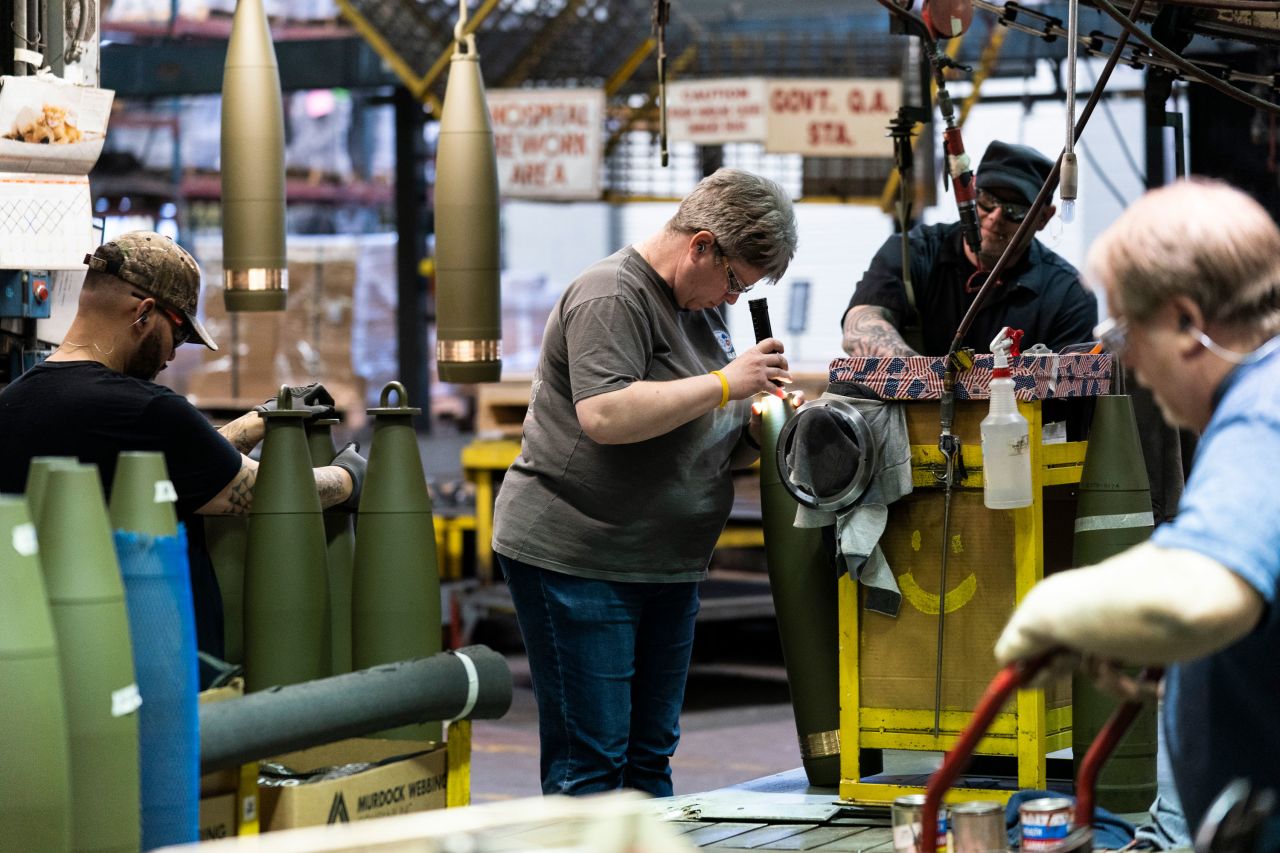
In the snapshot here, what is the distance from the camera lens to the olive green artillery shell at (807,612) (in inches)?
126

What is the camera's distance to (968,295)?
3.62 m

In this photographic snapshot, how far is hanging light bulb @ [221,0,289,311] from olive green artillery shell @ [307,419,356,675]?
0.66 metres

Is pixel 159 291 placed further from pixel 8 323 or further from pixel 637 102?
pixel 637 102

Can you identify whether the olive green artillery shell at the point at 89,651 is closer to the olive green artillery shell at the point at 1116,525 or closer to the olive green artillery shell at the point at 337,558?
the olive green artillery shell at the point at 337,558

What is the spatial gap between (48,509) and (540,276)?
350 inches

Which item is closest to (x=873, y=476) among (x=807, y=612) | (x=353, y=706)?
(x=807, y=612)

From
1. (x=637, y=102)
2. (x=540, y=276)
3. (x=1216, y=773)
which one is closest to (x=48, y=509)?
(x=1216, y=773)

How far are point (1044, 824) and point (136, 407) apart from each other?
148 centimetres

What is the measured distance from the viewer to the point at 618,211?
11609mm

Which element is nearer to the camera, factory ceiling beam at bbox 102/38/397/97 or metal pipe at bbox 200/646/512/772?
metal pipe at bbox 200/646/512/772

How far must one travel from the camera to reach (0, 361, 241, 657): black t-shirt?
2559 millimetres

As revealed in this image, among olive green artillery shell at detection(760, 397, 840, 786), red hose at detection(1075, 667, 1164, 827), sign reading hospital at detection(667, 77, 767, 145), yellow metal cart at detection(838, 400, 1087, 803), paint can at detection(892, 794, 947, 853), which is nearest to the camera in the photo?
red hose at detection(1075, 667, 1164, 827)

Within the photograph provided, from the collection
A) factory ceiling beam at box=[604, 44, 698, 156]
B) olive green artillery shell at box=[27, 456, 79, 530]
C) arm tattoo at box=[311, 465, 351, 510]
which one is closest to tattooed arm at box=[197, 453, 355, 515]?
arm tattoo at box=[311, 465, 351, 510]

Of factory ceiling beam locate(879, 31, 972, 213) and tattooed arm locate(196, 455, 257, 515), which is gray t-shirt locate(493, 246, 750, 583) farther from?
factory ceiling beam locate(879, 31, 972, 213)
